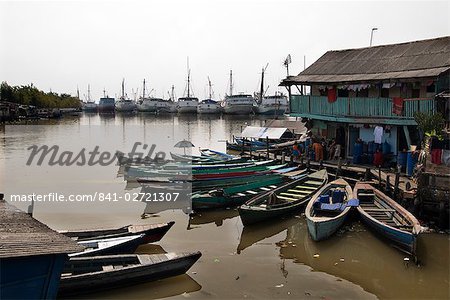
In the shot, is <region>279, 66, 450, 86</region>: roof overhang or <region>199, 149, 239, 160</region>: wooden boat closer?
<region>279, 66, 450, 86</region>: roof overhang

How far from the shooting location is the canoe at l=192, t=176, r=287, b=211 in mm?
18688

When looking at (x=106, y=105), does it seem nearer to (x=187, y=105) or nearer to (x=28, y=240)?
(x=187, y=105)

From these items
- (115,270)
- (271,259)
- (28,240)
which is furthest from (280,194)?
(28,240)

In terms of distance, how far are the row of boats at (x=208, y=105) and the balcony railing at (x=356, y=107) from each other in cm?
6177

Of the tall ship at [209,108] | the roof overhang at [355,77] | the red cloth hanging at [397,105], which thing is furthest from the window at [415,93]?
the tall ship at [209,108]

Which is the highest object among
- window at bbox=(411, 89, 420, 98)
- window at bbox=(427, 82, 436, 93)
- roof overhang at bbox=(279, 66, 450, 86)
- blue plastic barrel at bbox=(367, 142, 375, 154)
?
roof overhang at bbox=(279, 66, 450, 86)

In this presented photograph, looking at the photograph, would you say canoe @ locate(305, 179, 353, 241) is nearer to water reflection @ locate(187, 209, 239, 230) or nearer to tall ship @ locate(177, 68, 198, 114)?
water reflection @ locate(187, 209, 239, 230)

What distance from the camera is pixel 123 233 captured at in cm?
1384

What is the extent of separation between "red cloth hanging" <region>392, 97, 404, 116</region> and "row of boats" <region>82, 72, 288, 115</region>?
66.9 metres

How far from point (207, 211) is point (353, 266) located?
7166 millimetres

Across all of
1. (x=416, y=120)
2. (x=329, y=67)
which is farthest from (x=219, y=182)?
(x=329, y=67)

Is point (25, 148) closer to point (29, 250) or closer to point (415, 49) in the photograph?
point (415, 49)

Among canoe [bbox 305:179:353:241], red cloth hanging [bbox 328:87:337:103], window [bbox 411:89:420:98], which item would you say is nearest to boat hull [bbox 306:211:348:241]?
canoe [bbox 305:179:353:241]

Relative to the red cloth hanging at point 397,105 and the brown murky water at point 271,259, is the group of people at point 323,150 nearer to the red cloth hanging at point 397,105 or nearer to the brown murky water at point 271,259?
the red cloth hanging at point 397,105
